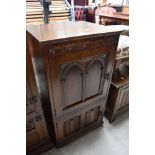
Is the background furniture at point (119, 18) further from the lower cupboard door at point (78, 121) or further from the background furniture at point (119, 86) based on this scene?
the lower cupboard door at point (78, 121)

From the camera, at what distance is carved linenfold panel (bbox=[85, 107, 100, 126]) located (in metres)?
1.38

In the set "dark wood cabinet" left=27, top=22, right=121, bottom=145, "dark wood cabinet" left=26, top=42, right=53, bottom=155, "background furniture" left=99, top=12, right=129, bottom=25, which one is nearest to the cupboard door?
"dark wood cabinet" left=27, top=22, right=121, bottom=145

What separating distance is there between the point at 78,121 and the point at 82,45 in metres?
0.77

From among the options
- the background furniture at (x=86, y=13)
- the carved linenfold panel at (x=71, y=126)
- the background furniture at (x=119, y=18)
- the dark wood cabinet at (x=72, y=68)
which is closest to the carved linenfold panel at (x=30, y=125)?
the dark wood cabinet at (x=72, y=68)

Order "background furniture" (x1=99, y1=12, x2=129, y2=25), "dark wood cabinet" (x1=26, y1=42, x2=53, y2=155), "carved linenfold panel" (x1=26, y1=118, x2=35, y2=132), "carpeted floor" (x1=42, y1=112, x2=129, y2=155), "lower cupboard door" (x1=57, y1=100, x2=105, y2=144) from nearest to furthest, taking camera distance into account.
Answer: "dark wood cabinet" (x1=26, y1=42, x2=53, y2=155)
"carved linenfold panel" (x1=26, y1=118, x2=35, y2=132)
"lower cupboard door" (x1=57, y1=100, x2=105, y2=144)
"carpeted floor" (x1=42, y1=112, x2=129, y2=155)
"background furniture" (x1=99, y1=12, x2=129, y2=25)

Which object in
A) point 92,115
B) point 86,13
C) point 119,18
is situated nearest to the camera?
point 92,115

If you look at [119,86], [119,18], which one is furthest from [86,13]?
[119,86]

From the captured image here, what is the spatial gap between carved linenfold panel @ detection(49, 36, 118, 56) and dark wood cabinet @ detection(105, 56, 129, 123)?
1.21 feet

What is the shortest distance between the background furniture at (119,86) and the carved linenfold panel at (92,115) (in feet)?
0.76

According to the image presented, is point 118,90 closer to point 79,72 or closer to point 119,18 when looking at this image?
point 79,72

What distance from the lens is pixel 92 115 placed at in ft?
4.71

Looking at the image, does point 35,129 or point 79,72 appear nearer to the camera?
point 79,72

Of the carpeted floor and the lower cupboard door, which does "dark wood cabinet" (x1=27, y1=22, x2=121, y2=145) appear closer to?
the lower cupboard door
